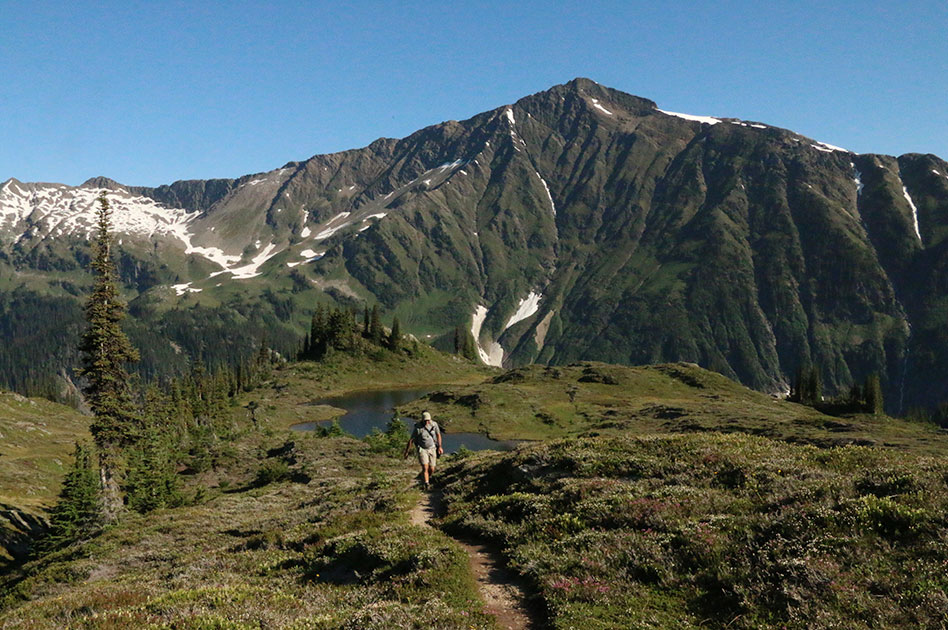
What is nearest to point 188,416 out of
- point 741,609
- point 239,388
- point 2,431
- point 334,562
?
point 2,431

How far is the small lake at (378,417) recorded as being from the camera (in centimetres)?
11784

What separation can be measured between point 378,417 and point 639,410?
223 ft

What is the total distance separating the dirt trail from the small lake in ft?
252

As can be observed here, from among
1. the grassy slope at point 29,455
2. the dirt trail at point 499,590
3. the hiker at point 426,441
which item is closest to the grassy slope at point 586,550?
the dirt trail at point 499,590

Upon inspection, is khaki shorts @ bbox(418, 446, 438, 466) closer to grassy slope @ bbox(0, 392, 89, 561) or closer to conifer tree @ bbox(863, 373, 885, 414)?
grassy slope @ bbox(0, 392, 89, 561)

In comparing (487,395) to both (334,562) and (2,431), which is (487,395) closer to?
(2,431)

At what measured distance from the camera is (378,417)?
470 ft

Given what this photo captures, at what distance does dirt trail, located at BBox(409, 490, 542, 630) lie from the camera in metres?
13.3

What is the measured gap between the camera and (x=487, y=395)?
5925 inches

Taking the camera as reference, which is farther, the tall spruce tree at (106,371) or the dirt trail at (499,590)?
the tall spruce tree at (106,371)

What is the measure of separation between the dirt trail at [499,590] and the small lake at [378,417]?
252ft

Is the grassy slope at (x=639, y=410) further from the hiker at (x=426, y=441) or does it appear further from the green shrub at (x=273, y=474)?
the hiker at (x=426, y=441)

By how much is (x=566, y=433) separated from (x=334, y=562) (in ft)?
362

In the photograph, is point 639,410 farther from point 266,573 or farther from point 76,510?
point 266,573
